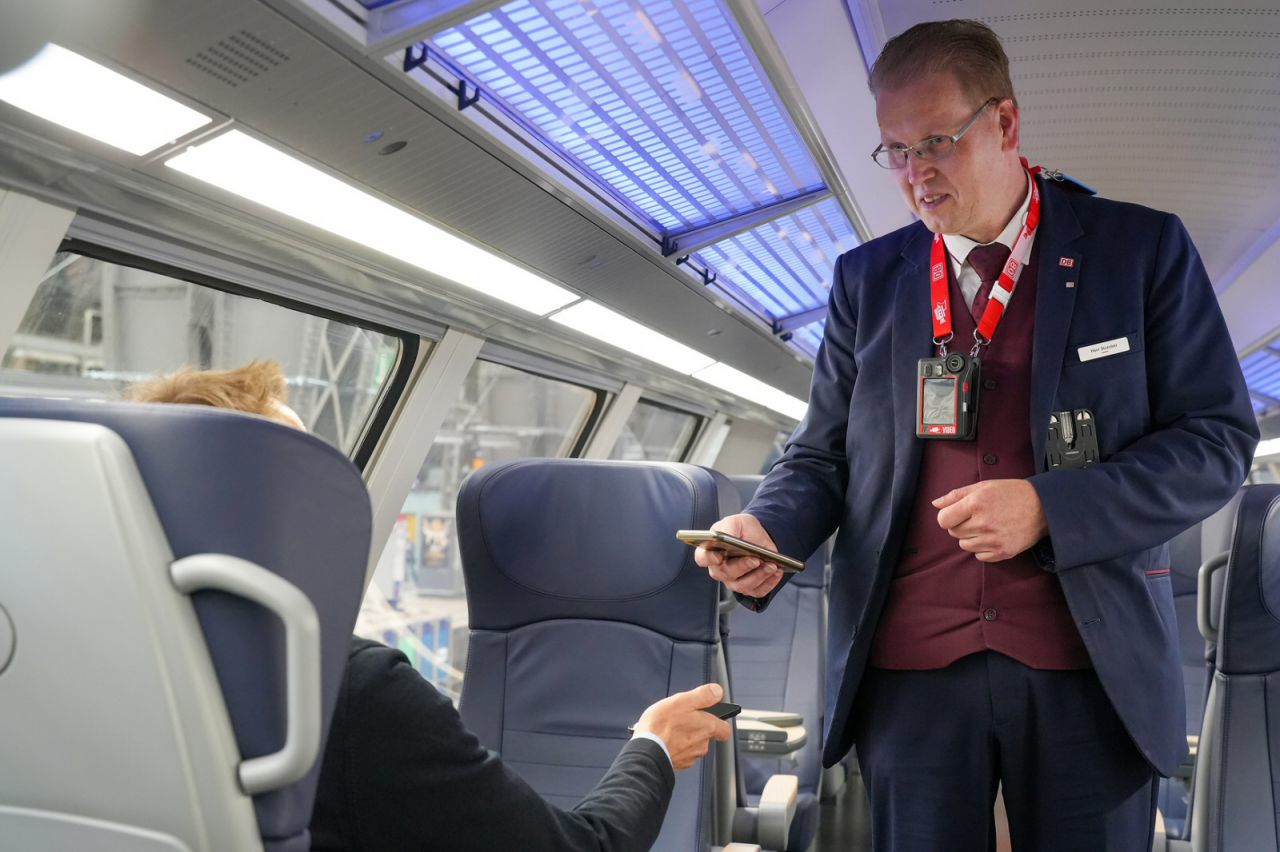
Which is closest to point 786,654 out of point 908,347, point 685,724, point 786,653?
point 786,653

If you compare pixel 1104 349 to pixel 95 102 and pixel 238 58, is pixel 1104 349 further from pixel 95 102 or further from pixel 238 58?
pixel 95 102

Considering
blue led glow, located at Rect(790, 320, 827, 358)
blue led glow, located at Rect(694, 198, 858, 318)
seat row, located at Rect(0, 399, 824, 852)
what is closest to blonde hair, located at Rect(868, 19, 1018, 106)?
seat row, located at Rect(0, 399, 824, 852)

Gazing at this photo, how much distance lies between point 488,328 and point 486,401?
99cm

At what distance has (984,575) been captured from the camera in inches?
68.8

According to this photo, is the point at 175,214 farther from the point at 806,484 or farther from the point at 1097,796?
the point at 1097,796

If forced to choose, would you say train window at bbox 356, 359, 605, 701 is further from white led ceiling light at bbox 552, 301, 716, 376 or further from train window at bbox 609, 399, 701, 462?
train window at bbox 609, 399, 701, 462

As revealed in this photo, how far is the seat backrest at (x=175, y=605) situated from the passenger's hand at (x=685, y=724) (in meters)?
0.95

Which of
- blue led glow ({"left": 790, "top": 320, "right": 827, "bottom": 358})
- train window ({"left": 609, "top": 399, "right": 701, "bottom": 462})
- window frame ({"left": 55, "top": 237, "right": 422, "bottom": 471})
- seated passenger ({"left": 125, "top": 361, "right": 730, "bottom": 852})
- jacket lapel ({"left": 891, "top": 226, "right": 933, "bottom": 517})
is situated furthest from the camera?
train window ({"left": 609, "top": 399, "right": 701, "bottom": 462})

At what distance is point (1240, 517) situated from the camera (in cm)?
285

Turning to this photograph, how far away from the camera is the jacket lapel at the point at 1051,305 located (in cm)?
172

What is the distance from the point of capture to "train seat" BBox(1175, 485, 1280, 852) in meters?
2.86

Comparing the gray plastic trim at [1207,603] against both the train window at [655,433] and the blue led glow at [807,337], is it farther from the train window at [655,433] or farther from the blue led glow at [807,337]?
the train window at [655,433]

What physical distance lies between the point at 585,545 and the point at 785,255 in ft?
7.40

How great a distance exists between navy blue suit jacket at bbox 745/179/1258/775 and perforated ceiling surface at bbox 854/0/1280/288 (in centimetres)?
172
